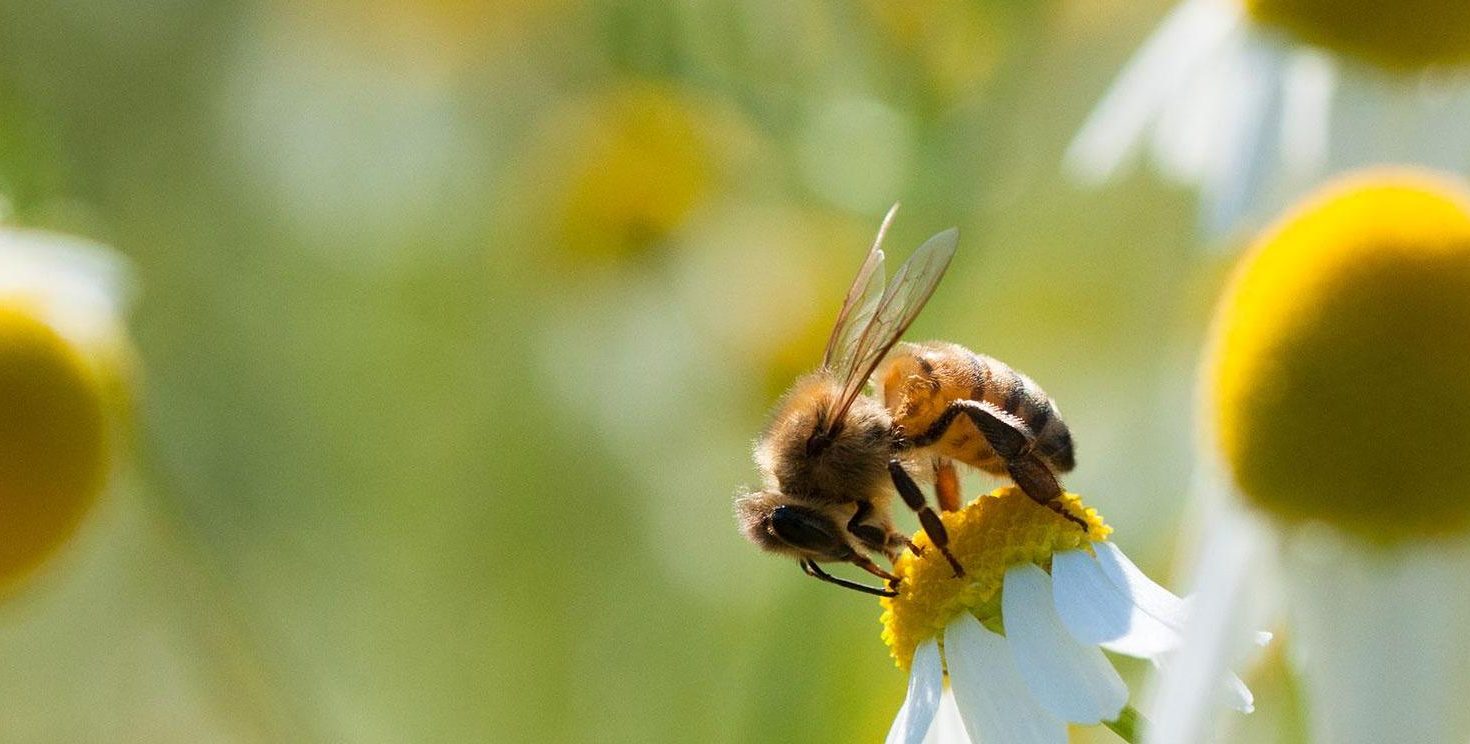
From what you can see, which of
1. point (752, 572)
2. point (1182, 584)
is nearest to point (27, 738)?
point (752, 572)

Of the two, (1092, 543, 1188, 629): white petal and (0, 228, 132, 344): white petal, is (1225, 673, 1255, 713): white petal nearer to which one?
(1092, 543, 1188, 629): white petal

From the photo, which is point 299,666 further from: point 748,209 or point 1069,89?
point 1069,89

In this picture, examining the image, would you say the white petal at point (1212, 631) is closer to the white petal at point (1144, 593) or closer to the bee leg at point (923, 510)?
the white petal at point (1144, 593)

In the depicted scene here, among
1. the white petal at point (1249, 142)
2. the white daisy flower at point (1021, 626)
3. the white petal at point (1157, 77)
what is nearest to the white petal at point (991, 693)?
the white daisy flower at point (1021, 626)

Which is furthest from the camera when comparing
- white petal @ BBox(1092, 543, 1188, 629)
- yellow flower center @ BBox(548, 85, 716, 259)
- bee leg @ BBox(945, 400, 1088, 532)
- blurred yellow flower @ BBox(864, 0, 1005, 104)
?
yellow flower center @ BBox(548, 85, 716, 259)

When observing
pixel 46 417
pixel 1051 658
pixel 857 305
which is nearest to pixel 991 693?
pixel 1051 658

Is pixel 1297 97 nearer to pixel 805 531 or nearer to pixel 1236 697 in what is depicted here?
pixel 805 531

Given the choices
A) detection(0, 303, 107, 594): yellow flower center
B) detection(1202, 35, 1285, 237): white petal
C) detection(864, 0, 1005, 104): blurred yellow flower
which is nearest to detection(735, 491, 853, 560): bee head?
detection(1202, 35, 1285, 237): white petal
